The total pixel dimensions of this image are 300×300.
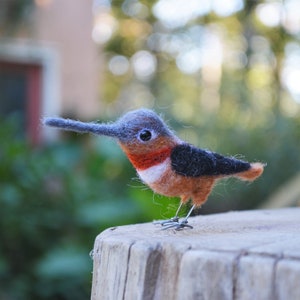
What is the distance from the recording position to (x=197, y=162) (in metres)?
1.37

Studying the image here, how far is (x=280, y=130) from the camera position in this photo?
264 inches

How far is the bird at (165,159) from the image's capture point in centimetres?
136

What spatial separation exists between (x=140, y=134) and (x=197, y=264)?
41 centimetres

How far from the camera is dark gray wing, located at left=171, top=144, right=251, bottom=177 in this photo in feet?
4.49

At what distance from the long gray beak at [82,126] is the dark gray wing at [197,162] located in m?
0.15

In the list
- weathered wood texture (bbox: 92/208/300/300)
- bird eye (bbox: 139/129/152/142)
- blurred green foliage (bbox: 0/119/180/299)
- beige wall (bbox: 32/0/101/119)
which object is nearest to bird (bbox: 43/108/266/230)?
bird eye (bbox: 139/129/152/142)

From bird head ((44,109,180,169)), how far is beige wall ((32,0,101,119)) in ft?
19.5

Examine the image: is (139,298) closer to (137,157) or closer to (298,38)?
(137,157)

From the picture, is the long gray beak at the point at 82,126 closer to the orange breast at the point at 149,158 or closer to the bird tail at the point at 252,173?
the orange breast at the point at 149,158

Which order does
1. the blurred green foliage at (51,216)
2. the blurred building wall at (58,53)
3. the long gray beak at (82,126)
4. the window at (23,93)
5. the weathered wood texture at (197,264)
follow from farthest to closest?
the window at (23,93) < the blurred building wall at (58,53) < the blurred green foliage at (51,216) < the long gray beak at (82,126) < the weathered wood texture at (197,264)

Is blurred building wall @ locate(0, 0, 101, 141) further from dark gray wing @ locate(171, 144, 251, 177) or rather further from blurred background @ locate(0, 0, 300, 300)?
dark gray wing @ locate(171, 144, 251, 177)

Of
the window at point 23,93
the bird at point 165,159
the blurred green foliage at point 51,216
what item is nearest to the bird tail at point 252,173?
the bird at point 165,159

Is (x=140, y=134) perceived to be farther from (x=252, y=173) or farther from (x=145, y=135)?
(x=252, y=173)

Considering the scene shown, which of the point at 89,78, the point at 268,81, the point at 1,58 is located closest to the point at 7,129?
the point at 1,58
